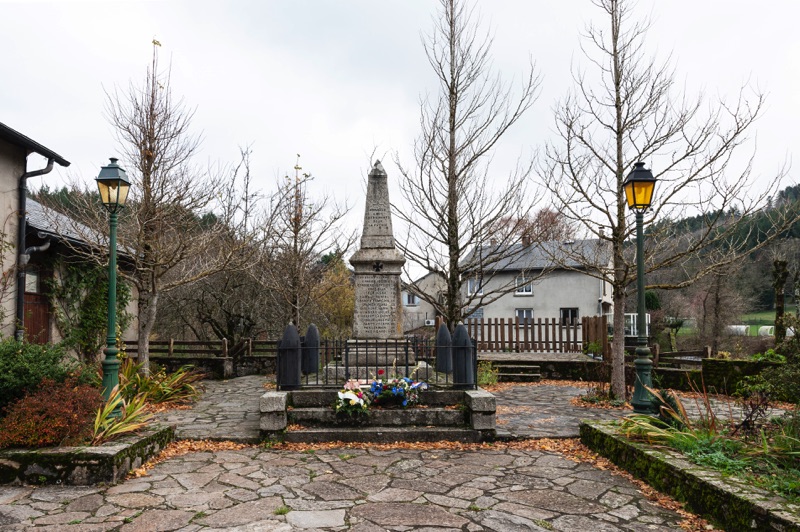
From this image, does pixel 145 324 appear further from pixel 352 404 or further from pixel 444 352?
pixel 444 352

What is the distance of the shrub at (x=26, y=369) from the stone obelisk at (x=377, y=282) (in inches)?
188

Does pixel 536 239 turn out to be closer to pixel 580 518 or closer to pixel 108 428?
pixel 580 518

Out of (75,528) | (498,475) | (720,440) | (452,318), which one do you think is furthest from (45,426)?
(452,318)

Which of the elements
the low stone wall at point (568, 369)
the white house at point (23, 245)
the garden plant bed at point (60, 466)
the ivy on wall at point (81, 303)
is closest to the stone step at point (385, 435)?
the garden plant bed at point (60, 466)

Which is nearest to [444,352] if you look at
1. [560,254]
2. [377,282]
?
[377,282]

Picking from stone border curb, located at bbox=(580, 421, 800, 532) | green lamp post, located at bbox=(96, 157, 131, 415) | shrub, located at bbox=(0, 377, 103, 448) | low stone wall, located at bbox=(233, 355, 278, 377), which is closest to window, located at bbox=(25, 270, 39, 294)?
low stone wall, located at bbox=(233, 355, 278, 377)

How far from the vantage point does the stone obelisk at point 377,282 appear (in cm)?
1023

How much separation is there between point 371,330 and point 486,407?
3400mm

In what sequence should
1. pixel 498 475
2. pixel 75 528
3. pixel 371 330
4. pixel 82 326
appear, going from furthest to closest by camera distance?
1. pixel 82 326
2. pixel 371 330
3. pixel 498 475
4. pixel 75 528

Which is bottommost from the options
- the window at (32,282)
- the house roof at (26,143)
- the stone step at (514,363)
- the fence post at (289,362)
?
the stone step at (514,363)

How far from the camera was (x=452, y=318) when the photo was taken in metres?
12.8

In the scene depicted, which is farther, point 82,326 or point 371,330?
point 82,326

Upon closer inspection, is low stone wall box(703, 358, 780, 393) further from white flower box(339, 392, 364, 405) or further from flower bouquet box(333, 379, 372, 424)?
white flower box(339, 392, 364, 405)

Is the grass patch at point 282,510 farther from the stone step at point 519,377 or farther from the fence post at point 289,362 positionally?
the stone step at point 519,377
